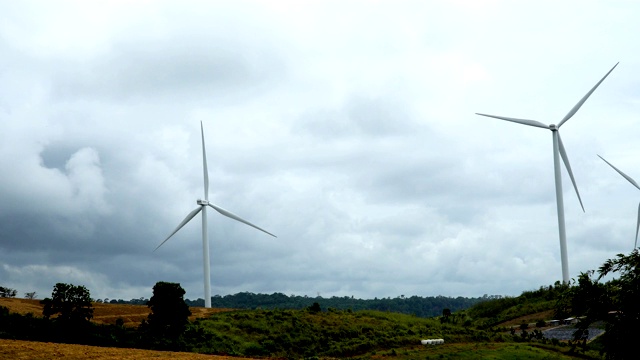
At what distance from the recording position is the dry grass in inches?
1683

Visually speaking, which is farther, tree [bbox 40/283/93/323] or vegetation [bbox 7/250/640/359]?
tree [bbox 40/283/93/323]

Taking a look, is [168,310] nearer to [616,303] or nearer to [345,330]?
[345,330]

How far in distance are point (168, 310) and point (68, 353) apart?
16.7m

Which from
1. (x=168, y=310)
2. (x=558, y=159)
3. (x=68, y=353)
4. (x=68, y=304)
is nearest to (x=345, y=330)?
(x=168, y=310)

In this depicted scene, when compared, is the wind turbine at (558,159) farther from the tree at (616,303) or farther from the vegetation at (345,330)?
the tree at (616,303)

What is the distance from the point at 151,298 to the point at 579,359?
3802 centimetres

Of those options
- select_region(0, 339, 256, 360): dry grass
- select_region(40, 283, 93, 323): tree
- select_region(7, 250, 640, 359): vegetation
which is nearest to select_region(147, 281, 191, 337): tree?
select_region(7, 250, 640, 359): vegetation

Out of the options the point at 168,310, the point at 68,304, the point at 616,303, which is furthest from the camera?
the point at 168,310

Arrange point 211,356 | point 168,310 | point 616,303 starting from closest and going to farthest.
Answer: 1. point 616,303
2. point 211,356
3. point 168,310

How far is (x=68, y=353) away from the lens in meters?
44.2

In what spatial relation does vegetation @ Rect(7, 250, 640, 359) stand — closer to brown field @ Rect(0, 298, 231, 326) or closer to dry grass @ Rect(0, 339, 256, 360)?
brown field @ Rect(0, 298, 231, 326)

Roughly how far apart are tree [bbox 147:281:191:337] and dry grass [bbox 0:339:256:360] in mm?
11714

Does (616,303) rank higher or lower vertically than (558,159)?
lower

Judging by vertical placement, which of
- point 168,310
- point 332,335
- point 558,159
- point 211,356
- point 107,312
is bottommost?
point 211,356
